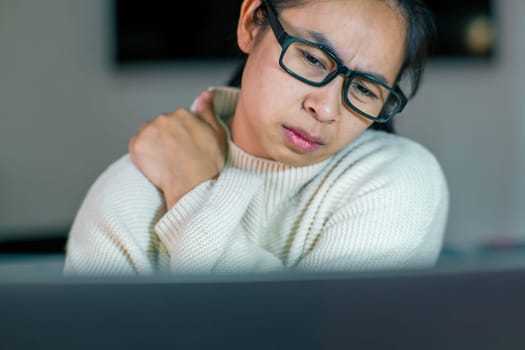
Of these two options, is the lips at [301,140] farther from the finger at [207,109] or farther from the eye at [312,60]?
the finger at [207,109]

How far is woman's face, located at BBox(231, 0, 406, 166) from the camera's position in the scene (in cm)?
52

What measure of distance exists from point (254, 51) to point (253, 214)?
0.19m

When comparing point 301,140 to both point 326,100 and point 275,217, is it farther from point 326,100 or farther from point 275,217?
point 275,217

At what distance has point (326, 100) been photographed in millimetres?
532

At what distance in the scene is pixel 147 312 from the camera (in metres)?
0.21

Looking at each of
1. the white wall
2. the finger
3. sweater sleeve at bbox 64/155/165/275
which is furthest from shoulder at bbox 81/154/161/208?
the white wall

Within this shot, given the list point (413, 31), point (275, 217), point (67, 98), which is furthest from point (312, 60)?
point (67, 98)

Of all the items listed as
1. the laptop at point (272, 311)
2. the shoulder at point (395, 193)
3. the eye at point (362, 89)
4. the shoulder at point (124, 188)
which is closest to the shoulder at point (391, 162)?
the shoulder at point (395, 193)

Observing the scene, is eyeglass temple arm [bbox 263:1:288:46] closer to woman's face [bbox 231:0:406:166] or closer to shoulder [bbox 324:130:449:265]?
woman's face [bbox 231:0:406:166]

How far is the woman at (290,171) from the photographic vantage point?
53 centimetres

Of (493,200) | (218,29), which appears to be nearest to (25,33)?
(218,29)

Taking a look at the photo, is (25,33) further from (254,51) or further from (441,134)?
(254,51)

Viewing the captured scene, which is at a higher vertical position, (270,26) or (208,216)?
(270,26)

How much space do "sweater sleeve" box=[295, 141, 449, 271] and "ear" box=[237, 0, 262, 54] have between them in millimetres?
199
